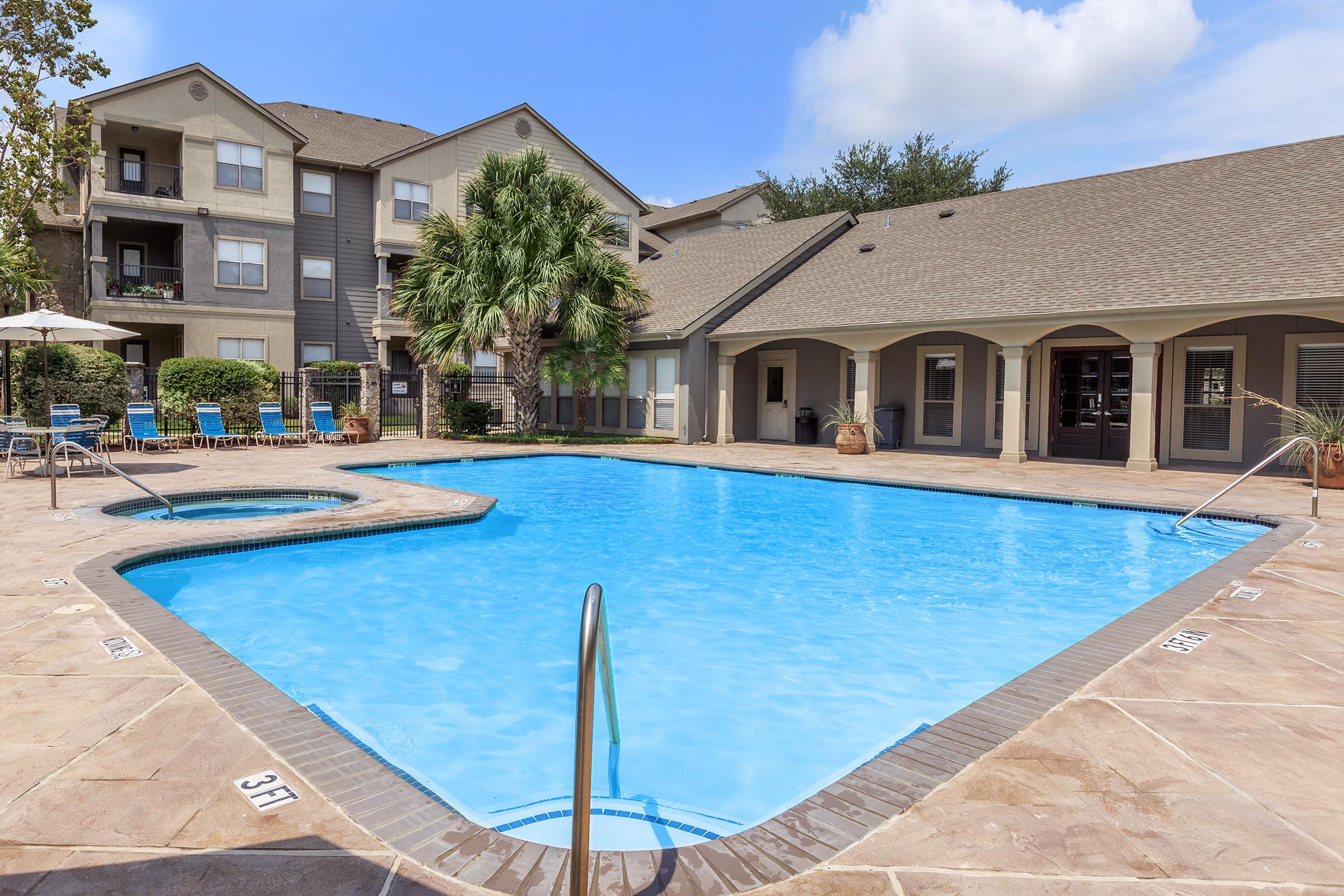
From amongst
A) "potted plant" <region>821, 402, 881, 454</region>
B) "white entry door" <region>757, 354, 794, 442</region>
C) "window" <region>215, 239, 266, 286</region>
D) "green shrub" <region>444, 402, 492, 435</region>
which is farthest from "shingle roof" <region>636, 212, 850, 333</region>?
"window" <region>215, 239, 266, 286</region>

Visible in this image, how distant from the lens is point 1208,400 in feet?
51.8

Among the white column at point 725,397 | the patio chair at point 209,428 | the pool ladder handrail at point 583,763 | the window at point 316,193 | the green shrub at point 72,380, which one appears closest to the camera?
the pool ladder handrail at point 583,763

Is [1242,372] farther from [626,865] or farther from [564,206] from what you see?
[626,865]

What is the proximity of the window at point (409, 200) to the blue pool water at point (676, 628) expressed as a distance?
1908 centimetres

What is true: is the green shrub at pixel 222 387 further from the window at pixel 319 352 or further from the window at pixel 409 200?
the window at pixel 409 200

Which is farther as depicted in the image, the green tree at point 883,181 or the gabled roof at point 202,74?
the green tree at point 883,181

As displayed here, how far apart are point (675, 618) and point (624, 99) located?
75.5ft

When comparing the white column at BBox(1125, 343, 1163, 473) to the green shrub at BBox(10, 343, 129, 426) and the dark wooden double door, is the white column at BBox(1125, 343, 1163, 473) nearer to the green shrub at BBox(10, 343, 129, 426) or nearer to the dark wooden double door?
the dark wooden double door

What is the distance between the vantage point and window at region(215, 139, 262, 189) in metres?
24.2

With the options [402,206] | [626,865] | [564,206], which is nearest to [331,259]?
[402,206]

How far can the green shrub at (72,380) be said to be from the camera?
16859 mm

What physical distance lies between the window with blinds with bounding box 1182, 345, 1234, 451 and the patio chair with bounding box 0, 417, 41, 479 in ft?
65.9

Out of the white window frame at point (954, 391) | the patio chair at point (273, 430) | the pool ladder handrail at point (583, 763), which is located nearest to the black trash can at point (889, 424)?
the white window frame at point (954, 391)

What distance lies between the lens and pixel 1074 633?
20.8 feet
